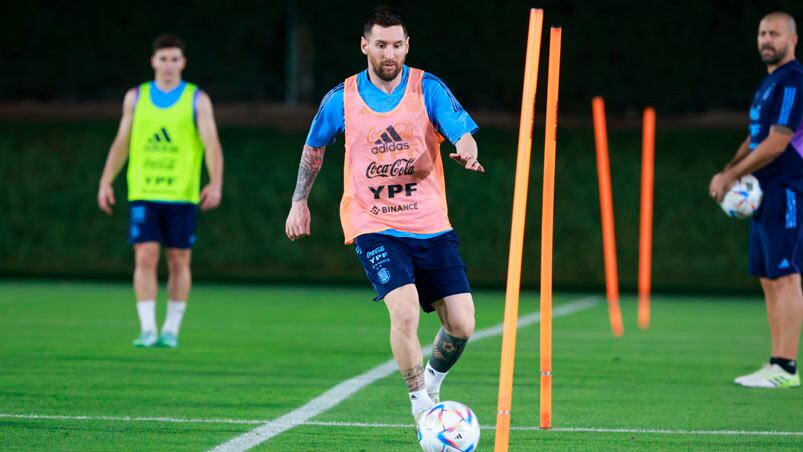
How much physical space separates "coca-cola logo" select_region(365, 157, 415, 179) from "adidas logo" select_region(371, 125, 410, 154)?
6 centimetres

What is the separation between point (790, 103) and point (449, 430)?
3703 millimetres

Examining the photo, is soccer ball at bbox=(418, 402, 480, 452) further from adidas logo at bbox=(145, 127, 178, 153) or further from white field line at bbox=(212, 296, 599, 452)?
adidas logo at bbox=(145, 127, 178, 153)

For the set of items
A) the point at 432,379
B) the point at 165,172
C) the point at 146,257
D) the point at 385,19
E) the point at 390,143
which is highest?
the point at 385,19

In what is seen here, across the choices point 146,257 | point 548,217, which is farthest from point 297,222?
point 146,257

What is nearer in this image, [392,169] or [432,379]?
[392,169]

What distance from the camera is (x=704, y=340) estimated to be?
11266mm

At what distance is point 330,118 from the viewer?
233 inches

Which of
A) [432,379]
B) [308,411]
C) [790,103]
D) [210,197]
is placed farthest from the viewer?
[210,197]

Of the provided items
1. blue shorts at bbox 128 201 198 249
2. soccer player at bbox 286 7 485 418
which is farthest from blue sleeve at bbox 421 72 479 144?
blue shorts at bbox 128 201 198 249

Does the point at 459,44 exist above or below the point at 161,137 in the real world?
above

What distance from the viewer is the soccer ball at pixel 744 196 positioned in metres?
7.86

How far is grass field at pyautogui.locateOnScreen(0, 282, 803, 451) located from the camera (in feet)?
19.0

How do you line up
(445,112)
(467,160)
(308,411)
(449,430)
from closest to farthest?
(449,430) < (467,160) < (445,112) < (308,411)

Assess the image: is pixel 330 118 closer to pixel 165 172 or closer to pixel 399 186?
pixel 399 186
